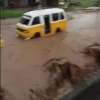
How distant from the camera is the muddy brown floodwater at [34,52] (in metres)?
10.1

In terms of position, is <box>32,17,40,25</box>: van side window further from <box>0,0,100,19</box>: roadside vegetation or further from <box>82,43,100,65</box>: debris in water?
<box>0,0,100,19</box>: roadside vegetation

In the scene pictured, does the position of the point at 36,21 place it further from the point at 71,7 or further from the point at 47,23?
the point at 71,7

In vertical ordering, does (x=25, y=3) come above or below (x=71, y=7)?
above

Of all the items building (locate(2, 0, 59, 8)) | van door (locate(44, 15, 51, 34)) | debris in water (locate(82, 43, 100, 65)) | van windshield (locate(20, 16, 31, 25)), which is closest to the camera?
debris in water (locate(82, 43, 100, 65))

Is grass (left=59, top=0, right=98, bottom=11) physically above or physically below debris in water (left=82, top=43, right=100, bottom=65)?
below

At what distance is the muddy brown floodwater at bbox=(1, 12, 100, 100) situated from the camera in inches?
396

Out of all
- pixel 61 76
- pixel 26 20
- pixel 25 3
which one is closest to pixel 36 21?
pixel 26 20

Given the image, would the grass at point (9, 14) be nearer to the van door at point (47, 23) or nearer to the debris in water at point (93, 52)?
the van door at point (47, 23)

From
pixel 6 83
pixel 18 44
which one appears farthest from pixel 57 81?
pixel 18 44

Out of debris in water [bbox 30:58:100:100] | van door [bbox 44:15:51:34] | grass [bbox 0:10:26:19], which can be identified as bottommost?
debris in water [bbox 30:58:100:100]

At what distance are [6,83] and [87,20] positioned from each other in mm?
11681

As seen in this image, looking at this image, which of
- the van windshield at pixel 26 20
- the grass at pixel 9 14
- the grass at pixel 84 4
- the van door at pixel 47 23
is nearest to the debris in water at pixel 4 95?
the van windshield at pixel 26 20

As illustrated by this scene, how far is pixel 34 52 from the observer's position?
13086mm

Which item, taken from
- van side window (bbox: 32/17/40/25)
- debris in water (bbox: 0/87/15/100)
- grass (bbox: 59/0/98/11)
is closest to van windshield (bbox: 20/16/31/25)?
van side window (bbox: 32/17/40/25)
